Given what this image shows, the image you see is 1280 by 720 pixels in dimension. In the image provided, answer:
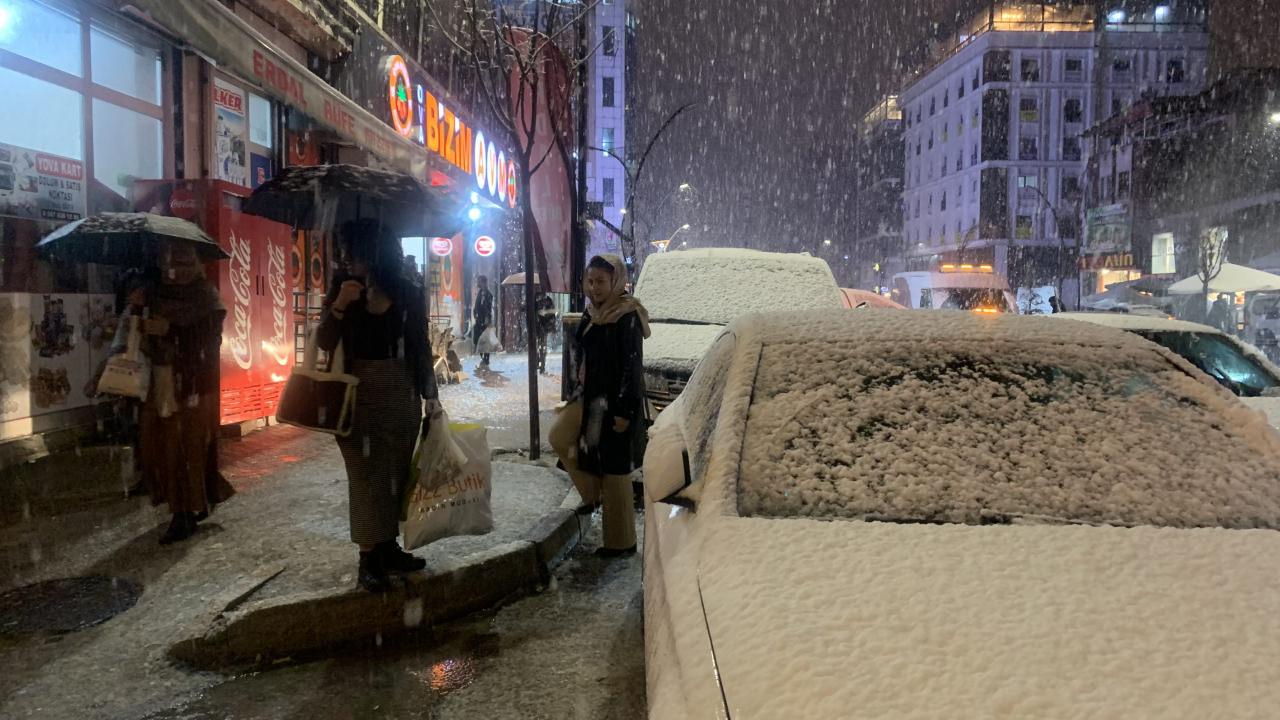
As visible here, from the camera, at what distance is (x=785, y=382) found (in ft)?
9.51

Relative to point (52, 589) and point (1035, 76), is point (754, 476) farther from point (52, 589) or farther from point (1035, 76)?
point (1035, 76)

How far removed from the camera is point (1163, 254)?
4722 cm

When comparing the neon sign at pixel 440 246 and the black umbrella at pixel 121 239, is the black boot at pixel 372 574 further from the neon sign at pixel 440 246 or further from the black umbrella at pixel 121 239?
the neon sign at pixel 440 246

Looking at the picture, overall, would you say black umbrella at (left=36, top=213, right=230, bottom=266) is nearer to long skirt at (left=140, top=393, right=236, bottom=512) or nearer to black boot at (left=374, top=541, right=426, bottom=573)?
long skirt at (left=140, top=393, right=236, bottom=512)

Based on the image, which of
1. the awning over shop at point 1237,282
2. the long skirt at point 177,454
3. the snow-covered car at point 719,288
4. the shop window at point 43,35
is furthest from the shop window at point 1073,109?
the long skirt at point 177,454

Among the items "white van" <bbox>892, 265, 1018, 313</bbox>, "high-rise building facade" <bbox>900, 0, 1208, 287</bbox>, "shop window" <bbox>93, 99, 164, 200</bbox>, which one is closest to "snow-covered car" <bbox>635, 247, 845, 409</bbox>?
"shop window" <bbox>93, 99, 164, 200</bbox>

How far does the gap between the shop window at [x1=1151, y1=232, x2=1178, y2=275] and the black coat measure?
4901 cm

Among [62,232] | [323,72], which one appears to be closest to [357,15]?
[323,72]

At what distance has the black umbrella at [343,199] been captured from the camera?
5.33 m

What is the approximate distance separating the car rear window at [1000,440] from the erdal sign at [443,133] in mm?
11444

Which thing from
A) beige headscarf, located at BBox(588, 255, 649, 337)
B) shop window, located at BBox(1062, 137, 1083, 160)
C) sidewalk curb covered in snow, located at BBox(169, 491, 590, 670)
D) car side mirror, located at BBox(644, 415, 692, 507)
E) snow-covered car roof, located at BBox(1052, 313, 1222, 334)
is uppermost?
shop window, located at BBox(1062, 137, 1083, 160)

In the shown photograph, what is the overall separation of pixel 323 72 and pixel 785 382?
11.6 m

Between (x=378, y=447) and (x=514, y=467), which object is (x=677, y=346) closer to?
(x=514, y=467)

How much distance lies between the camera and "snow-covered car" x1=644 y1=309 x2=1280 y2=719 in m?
1.71
